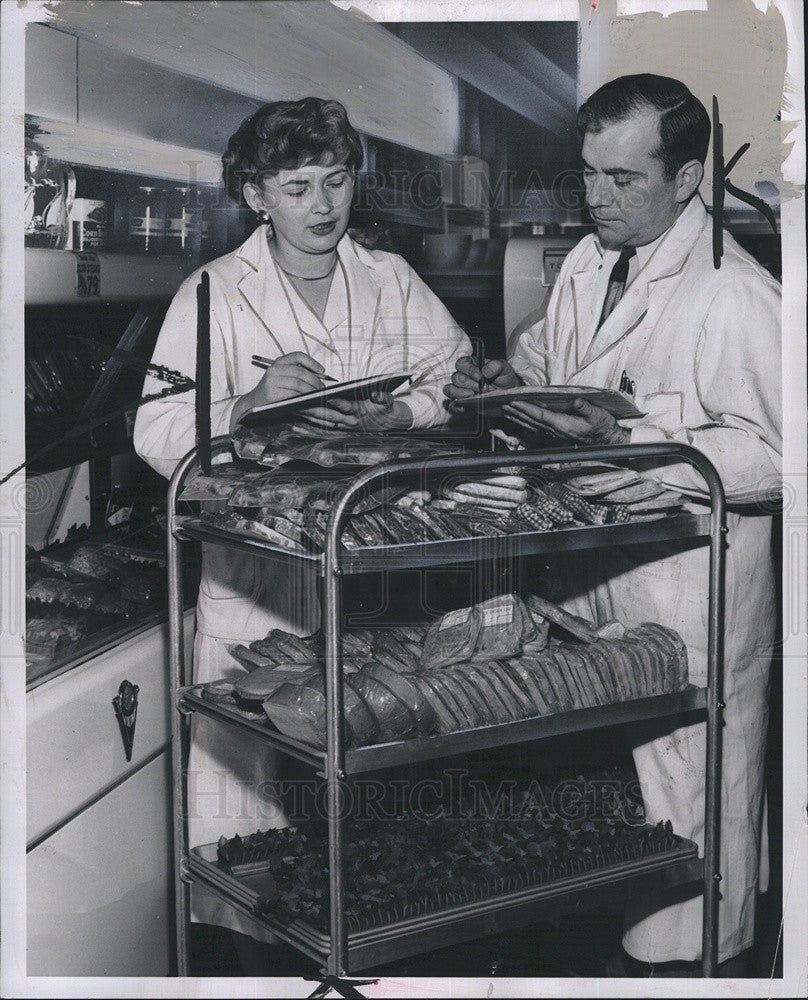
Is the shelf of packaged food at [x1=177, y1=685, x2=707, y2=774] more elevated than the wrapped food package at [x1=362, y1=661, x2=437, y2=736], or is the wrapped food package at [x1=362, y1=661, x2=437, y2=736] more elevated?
the wrapped food package at [x1=362, y1=661, x2=437, y2=736]

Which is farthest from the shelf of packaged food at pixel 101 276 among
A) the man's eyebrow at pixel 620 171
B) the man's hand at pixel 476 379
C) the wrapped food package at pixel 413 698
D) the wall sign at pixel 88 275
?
the wrapped food package at pixel 413 698

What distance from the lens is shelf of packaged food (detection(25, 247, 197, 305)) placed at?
2.75m

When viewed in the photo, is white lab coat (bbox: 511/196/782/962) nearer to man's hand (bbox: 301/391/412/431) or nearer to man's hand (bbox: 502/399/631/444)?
man's hand (bbox: 502/399/631/444)

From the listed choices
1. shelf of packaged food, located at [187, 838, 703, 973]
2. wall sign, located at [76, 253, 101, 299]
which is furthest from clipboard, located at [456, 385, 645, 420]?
shelf of packaged food, located at [187, 838, 703, 973]

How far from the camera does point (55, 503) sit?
9.39 feet

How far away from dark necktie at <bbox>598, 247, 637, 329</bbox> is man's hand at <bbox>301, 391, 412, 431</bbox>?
1.89 ft

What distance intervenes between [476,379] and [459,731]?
0.90 meters

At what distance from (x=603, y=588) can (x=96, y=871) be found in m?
1.44

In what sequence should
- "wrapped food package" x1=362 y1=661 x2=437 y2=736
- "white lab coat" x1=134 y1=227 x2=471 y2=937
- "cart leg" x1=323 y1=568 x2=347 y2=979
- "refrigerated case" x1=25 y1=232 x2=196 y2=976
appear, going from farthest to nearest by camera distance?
"white lab coat" x1=134 y1=227 x2=471 y2=937 < "refrigerated case" x1=25 y1=232 x2=196 y2=976 < "wrapped food package" x1=362 y1=661 x2=437 y2=736 < "cart leg" x1=323 y1=568 x2=347 y2=979

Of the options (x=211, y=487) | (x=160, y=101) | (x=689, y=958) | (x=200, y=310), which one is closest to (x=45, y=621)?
(x=211, y=487)

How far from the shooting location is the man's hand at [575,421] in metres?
2.78

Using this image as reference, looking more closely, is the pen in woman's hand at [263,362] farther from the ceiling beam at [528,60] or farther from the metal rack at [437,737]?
the ceiling beam at [528,60]

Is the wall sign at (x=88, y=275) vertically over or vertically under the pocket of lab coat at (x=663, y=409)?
over

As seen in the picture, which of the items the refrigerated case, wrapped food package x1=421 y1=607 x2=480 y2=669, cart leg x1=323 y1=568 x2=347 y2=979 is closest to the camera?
cart leg x1=323 y1=568 x2=347 y2=979
